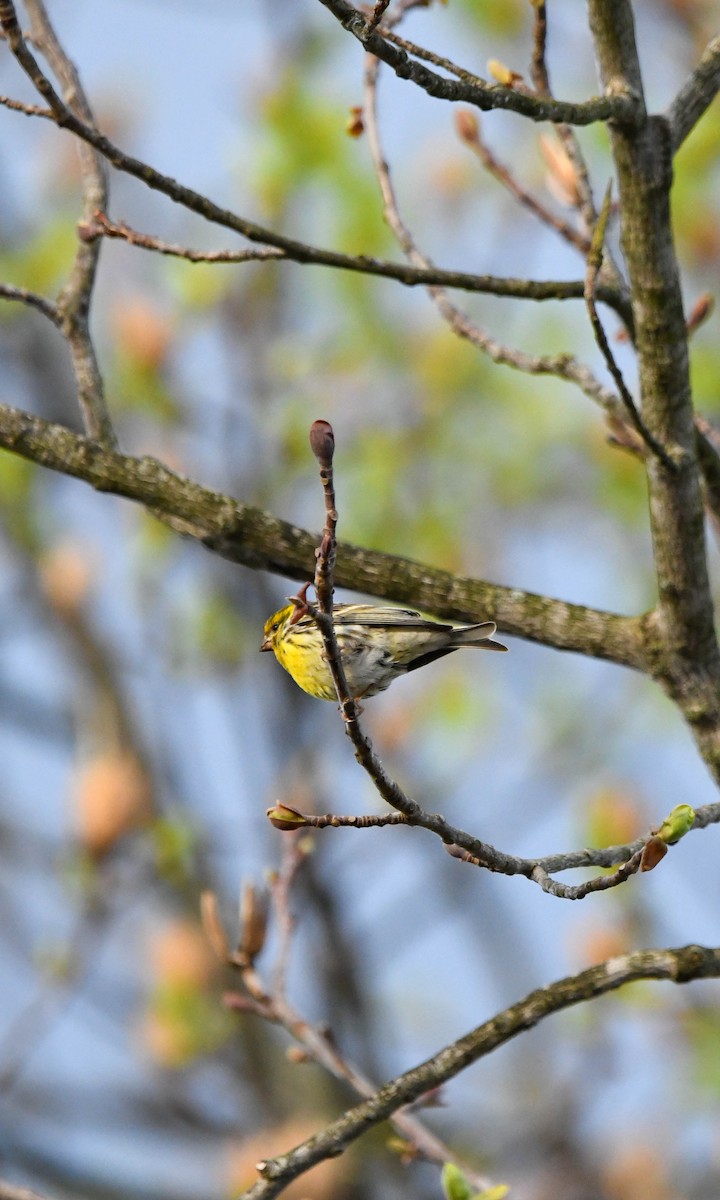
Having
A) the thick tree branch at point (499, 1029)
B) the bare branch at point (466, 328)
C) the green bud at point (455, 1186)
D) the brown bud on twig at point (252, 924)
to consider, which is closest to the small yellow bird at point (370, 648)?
the brown bud on twig at point (252, 924)

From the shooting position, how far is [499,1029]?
2.71 m

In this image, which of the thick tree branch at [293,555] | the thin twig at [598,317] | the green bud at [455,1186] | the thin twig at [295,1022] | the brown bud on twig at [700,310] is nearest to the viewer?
the green bud at [455,1186]

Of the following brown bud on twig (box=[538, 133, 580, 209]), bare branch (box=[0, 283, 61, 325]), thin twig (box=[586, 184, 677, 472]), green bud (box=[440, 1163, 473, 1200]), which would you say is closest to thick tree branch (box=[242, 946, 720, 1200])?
green bud (box=[440, 1163, 473, 1200])

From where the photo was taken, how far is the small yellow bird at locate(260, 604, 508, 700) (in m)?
3.53

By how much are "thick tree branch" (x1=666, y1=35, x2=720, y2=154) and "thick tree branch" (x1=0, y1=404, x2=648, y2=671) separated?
1.09m

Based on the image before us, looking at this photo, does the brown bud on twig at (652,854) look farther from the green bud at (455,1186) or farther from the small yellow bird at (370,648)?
the small yellow bird at (370,648)

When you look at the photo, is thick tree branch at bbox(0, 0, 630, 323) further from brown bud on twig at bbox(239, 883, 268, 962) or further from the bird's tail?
brown bud on twig at bbox(239, 883, 268, 962)

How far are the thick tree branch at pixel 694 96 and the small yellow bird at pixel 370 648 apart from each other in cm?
132

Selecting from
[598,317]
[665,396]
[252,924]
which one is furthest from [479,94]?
[252,924]

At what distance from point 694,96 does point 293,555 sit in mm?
1381

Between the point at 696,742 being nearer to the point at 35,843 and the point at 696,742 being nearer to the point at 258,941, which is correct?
the point at 258,941

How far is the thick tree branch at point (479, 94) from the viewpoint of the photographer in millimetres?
2307

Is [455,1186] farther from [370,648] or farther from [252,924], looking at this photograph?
[370,648]

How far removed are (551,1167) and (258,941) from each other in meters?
5.25
